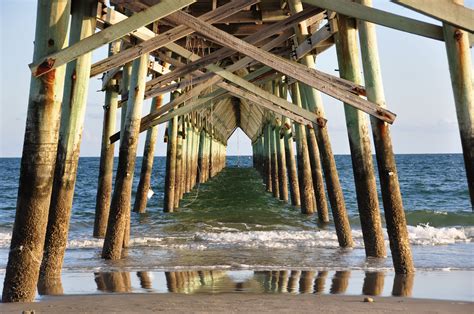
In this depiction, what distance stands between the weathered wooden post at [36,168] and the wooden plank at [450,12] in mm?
2624

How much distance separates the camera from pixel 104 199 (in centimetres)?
1205

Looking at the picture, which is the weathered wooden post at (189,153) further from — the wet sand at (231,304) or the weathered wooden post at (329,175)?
the wet sand at (231,304)

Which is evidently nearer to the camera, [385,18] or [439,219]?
[385,18]

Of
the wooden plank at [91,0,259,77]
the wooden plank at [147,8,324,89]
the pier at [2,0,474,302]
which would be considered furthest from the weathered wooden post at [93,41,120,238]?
the wooden plank at [91,0,259,77]

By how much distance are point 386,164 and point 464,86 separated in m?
1.98

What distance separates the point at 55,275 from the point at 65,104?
5.36ft

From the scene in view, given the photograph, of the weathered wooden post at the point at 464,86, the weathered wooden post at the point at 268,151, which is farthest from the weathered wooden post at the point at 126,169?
the weathered wooden post at the point at 268,151

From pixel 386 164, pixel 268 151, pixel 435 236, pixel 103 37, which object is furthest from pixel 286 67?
pixel 268 151

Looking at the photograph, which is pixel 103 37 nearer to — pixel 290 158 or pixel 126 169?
pixel 126 169

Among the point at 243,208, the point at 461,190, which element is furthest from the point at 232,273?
the point at 461,190

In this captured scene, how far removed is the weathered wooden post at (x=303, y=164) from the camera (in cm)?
1498

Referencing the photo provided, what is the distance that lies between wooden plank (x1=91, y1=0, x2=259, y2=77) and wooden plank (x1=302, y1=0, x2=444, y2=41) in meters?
2.10

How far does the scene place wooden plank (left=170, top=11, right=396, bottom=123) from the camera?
730cm

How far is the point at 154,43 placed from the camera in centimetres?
820
